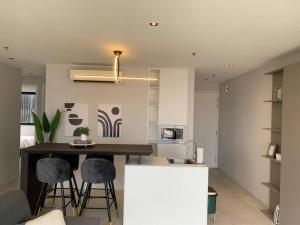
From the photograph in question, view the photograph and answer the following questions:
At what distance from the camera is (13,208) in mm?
2119

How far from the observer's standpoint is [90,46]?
3920 mm

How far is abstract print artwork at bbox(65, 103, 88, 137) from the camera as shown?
552 centimetres

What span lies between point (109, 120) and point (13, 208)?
3465 millimetres

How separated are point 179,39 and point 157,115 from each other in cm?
243

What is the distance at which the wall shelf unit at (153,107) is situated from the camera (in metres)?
5.65

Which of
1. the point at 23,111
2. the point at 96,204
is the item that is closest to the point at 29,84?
the point at 23,111

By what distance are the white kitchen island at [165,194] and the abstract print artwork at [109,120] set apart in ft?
7.79

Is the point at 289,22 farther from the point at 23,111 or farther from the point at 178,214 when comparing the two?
the point at 23,111

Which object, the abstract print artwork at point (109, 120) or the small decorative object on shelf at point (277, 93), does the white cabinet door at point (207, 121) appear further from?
the small decorative object on shelf at point (277, 93)

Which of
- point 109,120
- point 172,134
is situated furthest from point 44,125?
point 172,134

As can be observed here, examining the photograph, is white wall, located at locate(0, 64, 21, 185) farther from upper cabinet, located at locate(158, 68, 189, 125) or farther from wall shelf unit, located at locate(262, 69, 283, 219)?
wall shelf unit, located at locate(262, 69, 283, 219)

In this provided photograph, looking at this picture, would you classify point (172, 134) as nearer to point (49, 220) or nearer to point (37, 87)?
point (49, 220)

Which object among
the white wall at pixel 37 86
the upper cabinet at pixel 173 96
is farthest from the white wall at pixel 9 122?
the upper cabinet at pixel 173 96

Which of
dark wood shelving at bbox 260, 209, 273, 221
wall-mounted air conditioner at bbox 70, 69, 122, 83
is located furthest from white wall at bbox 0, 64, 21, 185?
dark wood shelving at bbox 260, 209, 273, 221
